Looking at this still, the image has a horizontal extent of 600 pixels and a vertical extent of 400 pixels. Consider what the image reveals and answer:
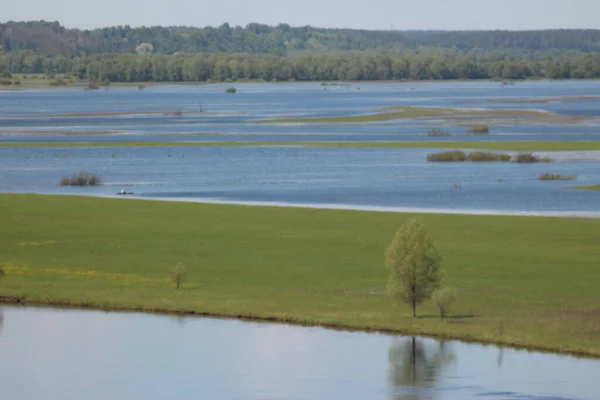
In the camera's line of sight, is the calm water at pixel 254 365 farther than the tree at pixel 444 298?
No

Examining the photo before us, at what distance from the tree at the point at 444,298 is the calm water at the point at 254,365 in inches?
70.1

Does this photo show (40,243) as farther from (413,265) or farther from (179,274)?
(413,265)

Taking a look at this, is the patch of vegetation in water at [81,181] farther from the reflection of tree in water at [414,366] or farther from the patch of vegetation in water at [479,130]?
the patch of vegetation in water at [479,130]

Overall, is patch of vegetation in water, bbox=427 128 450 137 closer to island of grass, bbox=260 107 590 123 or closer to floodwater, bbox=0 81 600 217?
floodwater, bbox=0 81 600 217

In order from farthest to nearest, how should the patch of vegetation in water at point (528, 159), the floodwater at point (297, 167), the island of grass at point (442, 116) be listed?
the island of grass at point (442, 116), the patch of vegetation in water at point (528, 159), the floodwater at point (297, 167)

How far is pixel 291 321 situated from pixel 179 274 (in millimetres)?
5706

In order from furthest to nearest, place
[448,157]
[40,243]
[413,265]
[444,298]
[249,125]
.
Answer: [249,125]
[448,157]
[40,243]
[413,265]
[444,298]

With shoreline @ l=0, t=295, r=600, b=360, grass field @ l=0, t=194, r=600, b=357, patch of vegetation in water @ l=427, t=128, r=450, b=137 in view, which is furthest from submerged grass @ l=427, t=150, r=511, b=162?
shoreline @ l=0, t=295, r=600, b=360

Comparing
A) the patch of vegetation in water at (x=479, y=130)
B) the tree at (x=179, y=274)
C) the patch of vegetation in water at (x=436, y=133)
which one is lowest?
the patch of vegetation in water at (x=436, y=133)

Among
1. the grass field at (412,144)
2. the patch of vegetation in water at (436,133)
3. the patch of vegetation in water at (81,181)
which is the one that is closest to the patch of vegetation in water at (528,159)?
the grass field at (412,144)

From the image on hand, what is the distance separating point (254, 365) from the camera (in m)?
34.4

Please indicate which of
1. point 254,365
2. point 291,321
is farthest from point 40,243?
point 254,365

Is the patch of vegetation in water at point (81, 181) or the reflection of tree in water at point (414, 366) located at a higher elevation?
the reflection of tree in water at point (414, 366)

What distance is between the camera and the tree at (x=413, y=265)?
37562 millimetres
